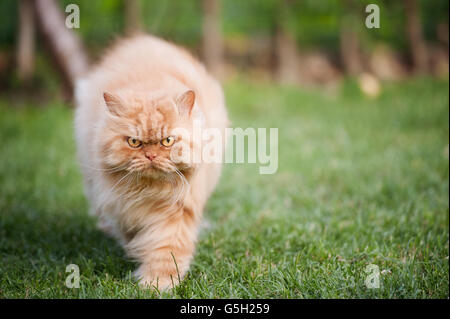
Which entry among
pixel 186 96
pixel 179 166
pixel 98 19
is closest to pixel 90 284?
pixel 179 166

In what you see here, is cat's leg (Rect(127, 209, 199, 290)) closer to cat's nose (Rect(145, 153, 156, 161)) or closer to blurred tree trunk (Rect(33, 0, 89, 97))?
cat's nose (Rect(145, 153, 156, 161))

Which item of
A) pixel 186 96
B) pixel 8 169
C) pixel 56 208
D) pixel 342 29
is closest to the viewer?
pixel 186 96

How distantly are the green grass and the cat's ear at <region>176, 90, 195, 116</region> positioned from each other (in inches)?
34.9

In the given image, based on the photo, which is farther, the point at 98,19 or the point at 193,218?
the point at 98,19

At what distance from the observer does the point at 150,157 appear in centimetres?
181

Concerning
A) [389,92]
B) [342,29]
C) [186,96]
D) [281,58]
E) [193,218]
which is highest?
[342,29]

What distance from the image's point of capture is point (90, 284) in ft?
6.45

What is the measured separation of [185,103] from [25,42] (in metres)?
5.27

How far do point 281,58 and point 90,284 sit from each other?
6687 millimetres

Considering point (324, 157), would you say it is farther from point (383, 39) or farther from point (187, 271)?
point (383, 39)

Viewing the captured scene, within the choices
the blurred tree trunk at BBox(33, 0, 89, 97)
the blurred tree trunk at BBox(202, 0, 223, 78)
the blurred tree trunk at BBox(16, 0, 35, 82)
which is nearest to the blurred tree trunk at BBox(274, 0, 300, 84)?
the blurred tree trunk at BBox(202, 0, 223, 78)

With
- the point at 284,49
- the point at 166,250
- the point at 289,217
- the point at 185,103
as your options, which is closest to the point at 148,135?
the point at 185,103

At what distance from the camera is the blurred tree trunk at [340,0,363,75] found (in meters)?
7.38

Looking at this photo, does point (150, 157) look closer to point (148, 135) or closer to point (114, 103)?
point (148, 135)
